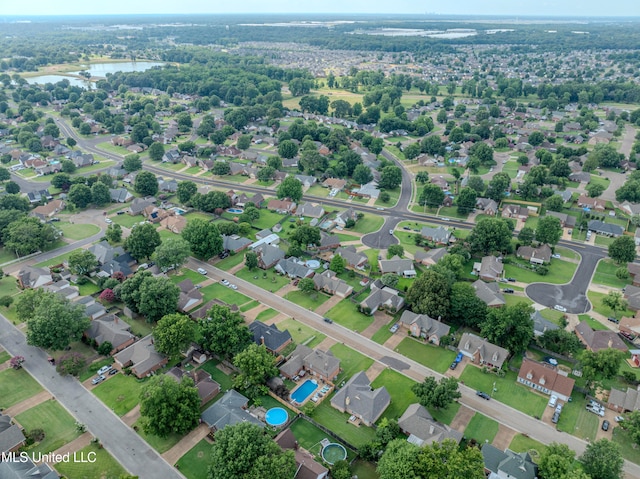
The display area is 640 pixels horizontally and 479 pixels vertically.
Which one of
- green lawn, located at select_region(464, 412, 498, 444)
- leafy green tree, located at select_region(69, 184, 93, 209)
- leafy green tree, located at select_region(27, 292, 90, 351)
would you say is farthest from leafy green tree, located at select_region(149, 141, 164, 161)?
green lawn, located at select_region(464, 412, 498, 444)

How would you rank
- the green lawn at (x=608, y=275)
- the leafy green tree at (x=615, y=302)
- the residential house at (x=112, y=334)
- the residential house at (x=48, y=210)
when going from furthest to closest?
the residential house at (x=48, y=210)
the green lawn at (x=608, y=275)
the leafy green tree at (x=615, y=302)
the residential house at (x=112, y=334)

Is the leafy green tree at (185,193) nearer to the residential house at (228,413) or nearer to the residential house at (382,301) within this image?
the residential house at (382,301)

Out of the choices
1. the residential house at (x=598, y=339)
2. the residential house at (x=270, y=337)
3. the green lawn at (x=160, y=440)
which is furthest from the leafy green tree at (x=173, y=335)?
the residential house at (x=598, y=339)

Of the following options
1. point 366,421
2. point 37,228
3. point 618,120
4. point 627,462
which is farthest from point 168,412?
point 618,120

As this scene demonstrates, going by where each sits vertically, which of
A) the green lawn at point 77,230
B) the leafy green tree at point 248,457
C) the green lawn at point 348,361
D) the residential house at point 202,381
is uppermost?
the leafy green tree at point 248,457

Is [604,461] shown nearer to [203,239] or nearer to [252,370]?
[252,370]

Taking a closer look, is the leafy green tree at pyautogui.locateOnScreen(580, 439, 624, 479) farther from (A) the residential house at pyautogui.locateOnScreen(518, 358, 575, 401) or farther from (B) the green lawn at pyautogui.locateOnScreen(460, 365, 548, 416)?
(A) the residential house at pyautogui.locateOnScreen(518, 358, 575, 401)

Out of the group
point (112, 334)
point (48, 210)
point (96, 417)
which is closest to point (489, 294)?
point (112, 334)
